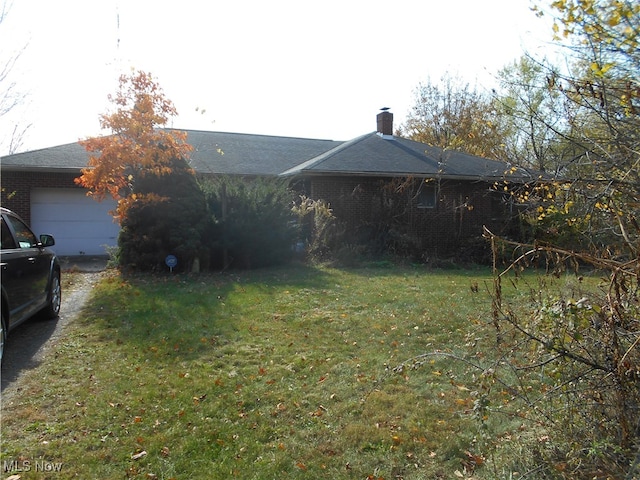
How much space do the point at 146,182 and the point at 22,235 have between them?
5802mm

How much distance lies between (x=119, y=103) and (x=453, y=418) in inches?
454

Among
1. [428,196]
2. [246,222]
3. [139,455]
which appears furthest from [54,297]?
[428,196]

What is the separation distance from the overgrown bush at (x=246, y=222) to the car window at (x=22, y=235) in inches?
239

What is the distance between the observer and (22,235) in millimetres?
6871

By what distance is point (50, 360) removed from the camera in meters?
5.82

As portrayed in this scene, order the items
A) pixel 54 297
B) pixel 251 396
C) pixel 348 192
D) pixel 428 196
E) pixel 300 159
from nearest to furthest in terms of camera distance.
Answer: pixel 251 396, pixel 54 297, pixel 348 192, pixel 428 196, pixel 300 159

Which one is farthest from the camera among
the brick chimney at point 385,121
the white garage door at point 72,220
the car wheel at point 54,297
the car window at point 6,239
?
the brick chimney at point 385,121

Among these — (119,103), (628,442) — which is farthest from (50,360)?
(119,103)

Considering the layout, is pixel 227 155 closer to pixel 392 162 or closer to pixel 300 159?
pixel 300 159

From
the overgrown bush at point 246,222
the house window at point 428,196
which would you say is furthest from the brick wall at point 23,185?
the house window at point 428,196

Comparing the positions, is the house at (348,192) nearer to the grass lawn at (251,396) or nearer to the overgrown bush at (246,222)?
the overgrown bush at (246,222)

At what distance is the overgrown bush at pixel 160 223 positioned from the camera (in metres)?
12.3

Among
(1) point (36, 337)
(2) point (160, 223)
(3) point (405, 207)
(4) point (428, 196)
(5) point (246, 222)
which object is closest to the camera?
(1) point (36, 337)

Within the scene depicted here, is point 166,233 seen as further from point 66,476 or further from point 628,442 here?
point 628,442
